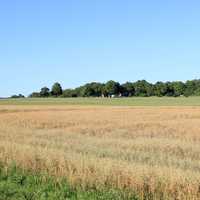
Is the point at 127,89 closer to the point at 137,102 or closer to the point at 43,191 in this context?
the point at 137,102

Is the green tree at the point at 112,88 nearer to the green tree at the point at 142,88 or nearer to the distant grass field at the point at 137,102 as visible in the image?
the green tree at the point at 142,88

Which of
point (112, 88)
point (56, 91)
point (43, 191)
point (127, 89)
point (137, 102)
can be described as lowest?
point (137, 102)

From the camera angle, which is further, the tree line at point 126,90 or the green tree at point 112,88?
the green tree at point 112,88

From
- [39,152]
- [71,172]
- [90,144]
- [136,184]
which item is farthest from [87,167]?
[90,144]

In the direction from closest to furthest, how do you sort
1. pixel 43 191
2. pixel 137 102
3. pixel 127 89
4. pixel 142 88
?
pixel 43 191 < pixel 137 102 < pixel 142 88 < pixel 127 89

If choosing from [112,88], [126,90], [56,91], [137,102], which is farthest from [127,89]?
→ [137,102]

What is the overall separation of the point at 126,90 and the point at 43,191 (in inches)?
6010

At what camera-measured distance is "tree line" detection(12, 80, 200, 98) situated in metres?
148

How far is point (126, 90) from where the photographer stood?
6403 inches

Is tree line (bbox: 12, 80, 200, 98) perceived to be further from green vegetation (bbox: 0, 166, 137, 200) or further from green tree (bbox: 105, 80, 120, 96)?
green vegetation (bbox: 0, 166, 137, 200)

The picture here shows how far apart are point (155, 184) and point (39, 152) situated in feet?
18.9

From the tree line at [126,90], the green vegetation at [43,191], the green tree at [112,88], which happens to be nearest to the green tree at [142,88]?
the tree line at [126,90]

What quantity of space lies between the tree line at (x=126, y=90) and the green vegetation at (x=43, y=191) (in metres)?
137

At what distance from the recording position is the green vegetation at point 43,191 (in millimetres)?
9703
